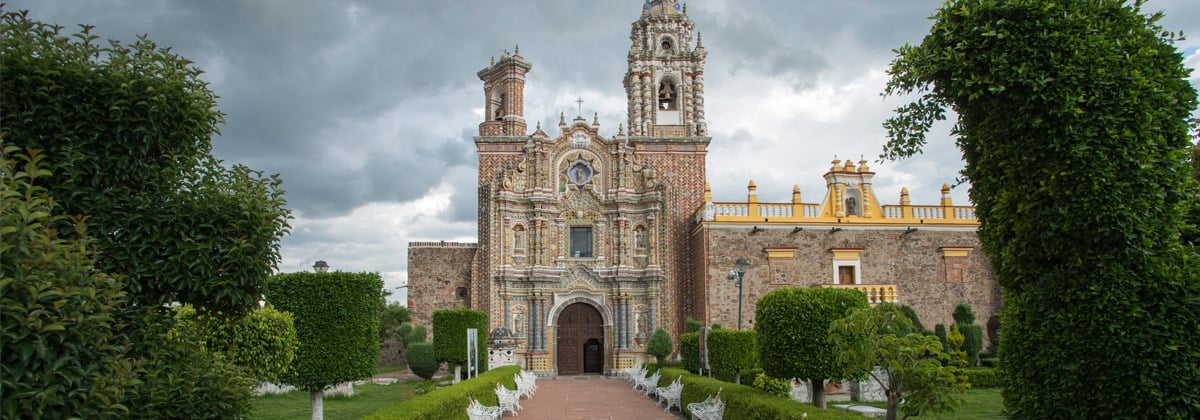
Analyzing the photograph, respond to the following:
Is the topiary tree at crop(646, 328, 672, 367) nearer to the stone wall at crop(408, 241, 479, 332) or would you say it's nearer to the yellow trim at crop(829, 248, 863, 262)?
the yellow trim at crop(829, 248, 863, 262)

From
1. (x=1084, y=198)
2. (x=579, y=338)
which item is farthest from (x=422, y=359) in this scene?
(x=1084, y=198)

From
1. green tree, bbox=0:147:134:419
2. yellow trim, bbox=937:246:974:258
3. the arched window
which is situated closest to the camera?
green tree, bbox=0:147:134:419

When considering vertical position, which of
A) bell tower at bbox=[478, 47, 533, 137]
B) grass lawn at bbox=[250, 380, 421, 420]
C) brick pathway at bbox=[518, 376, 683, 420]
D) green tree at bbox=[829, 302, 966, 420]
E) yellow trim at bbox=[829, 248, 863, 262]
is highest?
bell tower at bbox=[478, 47, 533, 137]

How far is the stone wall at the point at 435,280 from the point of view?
27.1m

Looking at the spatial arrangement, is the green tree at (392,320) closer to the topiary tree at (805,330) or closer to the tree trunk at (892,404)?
the topiary tree at (805,330)

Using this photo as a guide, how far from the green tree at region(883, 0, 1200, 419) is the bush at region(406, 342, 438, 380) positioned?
58.8 ft

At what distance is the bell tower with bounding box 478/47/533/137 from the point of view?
1077 inches

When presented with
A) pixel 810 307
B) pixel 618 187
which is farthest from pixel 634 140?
pixel 810 307

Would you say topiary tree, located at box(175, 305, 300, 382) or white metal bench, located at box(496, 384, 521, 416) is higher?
topiary tree, located at box(175, 305, 300, 382)

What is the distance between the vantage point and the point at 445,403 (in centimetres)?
1017

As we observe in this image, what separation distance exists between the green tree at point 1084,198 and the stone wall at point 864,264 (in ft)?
55.6

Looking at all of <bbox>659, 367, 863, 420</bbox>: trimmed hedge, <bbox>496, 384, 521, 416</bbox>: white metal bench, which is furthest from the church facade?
<bbox>659, 367, 863, 420</bbox>: trimmed hedge

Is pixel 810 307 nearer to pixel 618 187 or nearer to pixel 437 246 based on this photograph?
pixel 618 187

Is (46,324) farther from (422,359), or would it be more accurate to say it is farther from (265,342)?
(422,359)
